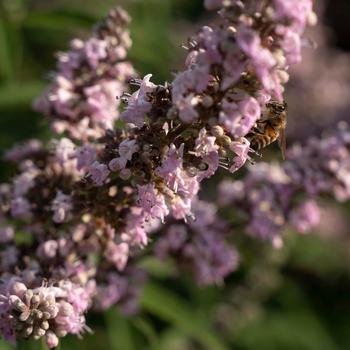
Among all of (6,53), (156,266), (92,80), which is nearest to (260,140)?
(92,80)

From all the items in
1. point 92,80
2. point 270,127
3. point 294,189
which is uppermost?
point 270,127

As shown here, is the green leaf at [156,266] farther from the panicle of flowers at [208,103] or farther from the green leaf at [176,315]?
the panicle of flowers at [208,103]

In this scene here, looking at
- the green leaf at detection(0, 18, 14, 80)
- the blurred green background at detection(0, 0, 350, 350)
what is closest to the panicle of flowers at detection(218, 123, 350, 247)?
the blurred green background at detection(0, 0, 350, 350)

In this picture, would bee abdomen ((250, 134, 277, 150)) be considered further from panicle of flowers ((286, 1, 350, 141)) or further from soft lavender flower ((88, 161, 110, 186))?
panicle of flowers ((286, 1, 350, 141))

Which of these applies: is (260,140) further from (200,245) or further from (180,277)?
(180,277)

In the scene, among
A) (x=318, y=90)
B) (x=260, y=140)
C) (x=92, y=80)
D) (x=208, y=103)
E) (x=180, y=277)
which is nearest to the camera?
(x=208, y=103)

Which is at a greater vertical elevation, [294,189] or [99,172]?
[99,172]

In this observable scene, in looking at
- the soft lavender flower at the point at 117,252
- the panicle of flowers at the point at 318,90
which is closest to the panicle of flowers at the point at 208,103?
the soft lavender flower at the point at 117,252
